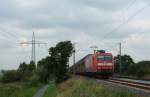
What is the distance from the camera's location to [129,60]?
379 feet

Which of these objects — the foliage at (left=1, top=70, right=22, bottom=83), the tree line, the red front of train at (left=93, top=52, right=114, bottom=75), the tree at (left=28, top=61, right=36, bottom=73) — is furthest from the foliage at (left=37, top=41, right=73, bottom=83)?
the red front of train at (left=93, top=52, right=114, bottom=75)

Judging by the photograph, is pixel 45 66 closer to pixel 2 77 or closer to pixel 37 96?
pixel 2 77

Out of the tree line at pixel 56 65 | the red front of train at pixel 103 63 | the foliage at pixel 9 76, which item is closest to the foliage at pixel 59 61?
the tree line at pixel 56 65

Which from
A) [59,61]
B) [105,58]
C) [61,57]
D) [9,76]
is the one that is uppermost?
[61,57]

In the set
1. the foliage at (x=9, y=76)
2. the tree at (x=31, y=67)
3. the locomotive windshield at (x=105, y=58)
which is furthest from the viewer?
the tree at (x=31, y=67)

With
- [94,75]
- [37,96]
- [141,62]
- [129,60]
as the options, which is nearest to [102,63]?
[94,75]

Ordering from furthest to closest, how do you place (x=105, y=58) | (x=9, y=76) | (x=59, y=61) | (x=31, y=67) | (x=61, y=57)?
(x=31, y=67) < (x=9, y=76) < (x=61, y=57) < (x=59, y=61) < (x=105, y=58)

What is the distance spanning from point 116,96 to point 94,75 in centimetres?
4097

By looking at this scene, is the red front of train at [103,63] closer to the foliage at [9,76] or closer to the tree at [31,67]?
the foliage at [9,76]

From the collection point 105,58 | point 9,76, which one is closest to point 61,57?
point 9,76

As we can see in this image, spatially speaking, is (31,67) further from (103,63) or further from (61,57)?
(103,63)

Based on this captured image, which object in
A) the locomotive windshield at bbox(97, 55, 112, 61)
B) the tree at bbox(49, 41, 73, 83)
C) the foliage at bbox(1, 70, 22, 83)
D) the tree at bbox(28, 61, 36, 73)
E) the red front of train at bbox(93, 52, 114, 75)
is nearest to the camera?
the red front of train at bbox(93, 52, 114, 75)

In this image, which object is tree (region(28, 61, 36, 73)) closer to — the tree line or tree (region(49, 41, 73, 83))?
the tree line

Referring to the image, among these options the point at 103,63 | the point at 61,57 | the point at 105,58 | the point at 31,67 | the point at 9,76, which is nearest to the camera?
the point at 103,63
